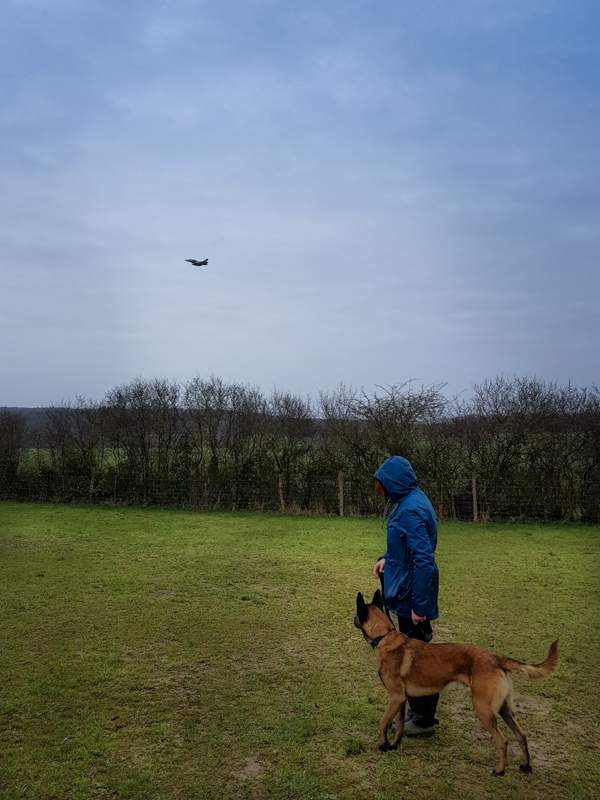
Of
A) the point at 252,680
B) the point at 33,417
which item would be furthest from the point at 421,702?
the point at 33,417

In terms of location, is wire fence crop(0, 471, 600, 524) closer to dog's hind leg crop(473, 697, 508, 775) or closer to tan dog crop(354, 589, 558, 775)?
tan dog crop(354, 589, 558, 775)

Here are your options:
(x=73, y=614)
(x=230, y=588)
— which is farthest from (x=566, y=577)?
(x=73, y=614)

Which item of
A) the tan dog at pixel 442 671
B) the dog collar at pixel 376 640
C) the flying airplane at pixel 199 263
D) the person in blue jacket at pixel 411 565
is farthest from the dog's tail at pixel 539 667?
the flying airplane at pixel 199 263

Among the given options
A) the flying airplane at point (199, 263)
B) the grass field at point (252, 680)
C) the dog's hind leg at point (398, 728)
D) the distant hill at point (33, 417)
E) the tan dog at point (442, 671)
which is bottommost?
the grass field at point (252, 680)

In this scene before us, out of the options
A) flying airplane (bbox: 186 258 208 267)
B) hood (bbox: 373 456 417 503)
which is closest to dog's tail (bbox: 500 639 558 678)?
hood (bbox: 373 456 417 503)

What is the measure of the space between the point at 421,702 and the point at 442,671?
469 mm

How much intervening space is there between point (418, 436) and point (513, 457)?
2510 millimetres

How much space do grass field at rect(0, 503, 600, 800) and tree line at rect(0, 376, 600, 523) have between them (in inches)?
212

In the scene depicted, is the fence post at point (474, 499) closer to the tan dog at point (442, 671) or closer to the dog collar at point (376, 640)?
the tan dog at point (442, 671)

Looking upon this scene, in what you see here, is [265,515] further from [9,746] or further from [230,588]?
[9,746]

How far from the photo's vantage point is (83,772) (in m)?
3.47

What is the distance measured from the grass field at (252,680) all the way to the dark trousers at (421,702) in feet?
0.44

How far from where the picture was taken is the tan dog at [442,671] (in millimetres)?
3348

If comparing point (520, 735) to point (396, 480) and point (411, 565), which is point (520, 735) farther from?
point (396, 480)
